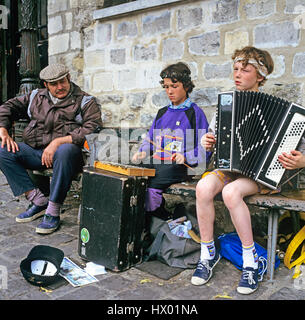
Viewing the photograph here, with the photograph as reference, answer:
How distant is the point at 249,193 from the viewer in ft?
7.20

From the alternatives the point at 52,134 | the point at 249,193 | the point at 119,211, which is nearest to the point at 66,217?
the point at 52,134

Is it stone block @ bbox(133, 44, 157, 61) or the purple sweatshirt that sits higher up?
stone block @ bbox(133, 44, 157, 61)

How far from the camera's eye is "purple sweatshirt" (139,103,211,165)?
8.67 feet

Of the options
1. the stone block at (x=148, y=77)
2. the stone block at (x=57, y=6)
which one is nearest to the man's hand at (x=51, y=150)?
the stone block at (x=148, y=77)

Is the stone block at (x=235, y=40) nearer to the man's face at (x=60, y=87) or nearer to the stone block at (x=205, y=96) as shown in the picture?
the stone block at (x=205, y=96)

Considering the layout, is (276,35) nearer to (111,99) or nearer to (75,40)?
(111,99)

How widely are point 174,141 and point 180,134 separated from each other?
0.25ft

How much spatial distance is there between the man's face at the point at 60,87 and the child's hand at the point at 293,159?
210 cm

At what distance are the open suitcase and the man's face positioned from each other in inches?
47.0

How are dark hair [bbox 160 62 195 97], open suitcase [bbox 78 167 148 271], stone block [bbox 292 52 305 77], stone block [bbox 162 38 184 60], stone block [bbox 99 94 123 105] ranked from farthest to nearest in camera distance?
stone block [bbox 99 94 123 105], stone block [bbox 162 38 184 60], stone block [bbox 292 52 305 77], dark hair [bbox 160 62 195 97], open suitcase [bbox 78 167 148 271]

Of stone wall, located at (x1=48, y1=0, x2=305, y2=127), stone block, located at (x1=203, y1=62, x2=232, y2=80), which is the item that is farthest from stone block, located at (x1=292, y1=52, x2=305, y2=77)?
stone block, located at (x1=203, y1=62, x2=232, y2=80)

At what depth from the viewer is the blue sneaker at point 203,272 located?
2119 millimetres

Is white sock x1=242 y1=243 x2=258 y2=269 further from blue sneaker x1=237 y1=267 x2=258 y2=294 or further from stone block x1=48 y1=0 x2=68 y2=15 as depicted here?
stone block x1=48 y1=0 x2=68 y2=15

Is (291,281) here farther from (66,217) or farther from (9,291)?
(66,217)
